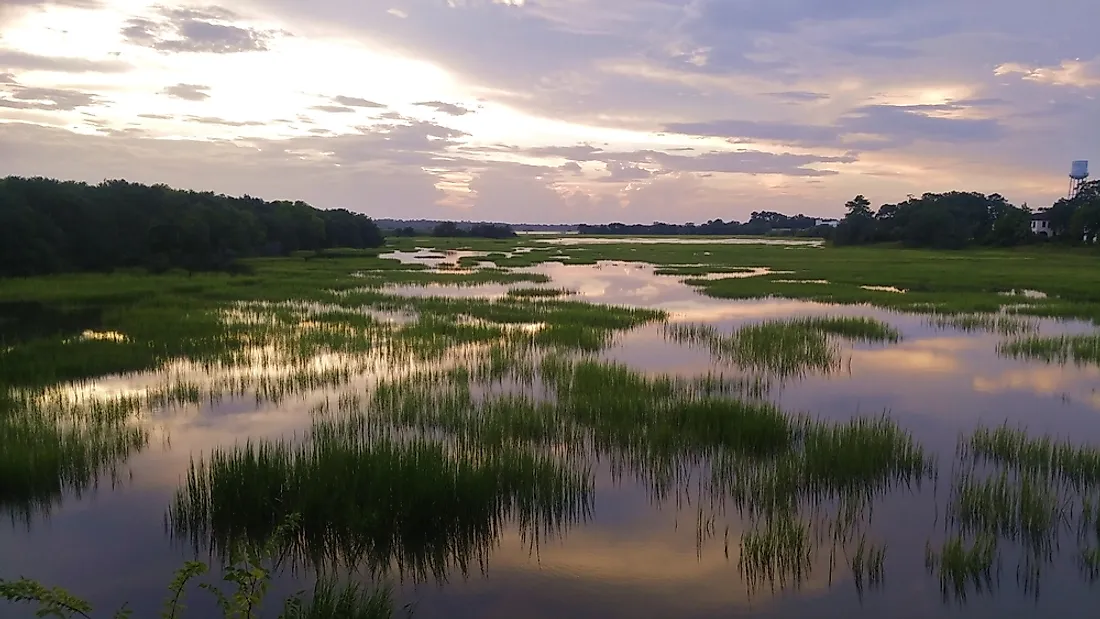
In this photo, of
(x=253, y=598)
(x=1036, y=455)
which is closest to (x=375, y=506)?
(x=253, y=598)

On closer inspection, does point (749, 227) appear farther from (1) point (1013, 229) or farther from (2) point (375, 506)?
(2) point (375, 506)

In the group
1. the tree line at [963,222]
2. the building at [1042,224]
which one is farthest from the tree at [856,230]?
the building at [1042,224]

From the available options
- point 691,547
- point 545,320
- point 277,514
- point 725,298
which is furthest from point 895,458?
point 725,298

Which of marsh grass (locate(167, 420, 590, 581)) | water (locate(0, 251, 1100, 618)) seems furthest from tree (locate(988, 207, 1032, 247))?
marsh grass (locate(167, 420, 590, 581))

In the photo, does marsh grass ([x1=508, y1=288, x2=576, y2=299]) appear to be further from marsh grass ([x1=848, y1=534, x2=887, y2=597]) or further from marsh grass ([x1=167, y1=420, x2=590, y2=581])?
marsh grass ([x1=848, y1=534, x2=887, y2=597])

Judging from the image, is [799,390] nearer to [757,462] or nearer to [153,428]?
[757,462]

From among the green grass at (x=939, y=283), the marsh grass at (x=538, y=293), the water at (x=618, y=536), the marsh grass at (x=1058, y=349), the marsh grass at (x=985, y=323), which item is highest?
the green grass at (x=939, y=283)

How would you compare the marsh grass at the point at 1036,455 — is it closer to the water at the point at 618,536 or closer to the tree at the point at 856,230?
the water at the point at 618,536
